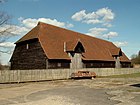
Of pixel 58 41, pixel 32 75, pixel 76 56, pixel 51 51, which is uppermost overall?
pixel 58 41

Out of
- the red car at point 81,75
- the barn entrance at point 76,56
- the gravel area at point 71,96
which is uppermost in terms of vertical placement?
the barn entrance at point 76,56

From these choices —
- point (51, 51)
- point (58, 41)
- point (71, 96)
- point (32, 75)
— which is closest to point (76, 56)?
point (58, 41)

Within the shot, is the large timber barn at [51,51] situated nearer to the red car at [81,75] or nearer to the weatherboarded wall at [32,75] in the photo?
the weatherboarded wall at [32,75]

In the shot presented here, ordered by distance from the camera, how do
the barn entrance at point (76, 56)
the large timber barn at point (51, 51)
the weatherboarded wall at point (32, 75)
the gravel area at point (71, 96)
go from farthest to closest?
the barn entrance at point (76, 56) → the large timber barn at point (51, 51) → the weatherboarded wall at point (32, 75) → the gravel area at point (71, 96)


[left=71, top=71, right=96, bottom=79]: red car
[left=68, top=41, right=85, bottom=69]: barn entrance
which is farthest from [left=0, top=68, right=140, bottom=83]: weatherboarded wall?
[left=68, top=41, right=85, bottom=69]: barn entrance

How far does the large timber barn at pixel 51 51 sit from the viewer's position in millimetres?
40875

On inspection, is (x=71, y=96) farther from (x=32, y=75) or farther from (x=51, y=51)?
(x=51, y=51)

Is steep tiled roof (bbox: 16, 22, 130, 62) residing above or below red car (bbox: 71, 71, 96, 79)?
above

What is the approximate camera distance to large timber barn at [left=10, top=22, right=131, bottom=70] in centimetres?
4088

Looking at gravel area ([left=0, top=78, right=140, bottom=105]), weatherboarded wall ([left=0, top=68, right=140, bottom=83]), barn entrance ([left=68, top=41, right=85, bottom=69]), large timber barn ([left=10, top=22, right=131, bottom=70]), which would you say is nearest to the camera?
gravel area ([left=0, top=78, right=140, bottom=105])

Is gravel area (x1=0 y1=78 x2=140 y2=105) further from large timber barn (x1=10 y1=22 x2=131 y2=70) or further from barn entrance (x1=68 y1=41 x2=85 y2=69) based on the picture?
barn entrance (x1=68 y1=41 x2=85 y2=69)

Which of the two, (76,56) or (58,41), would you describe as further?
(58,41)

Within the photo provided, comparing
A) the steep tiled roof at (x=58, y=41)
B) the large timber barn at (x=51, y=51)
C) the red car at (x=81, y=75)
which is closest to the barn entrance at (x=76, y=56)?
the large timber barn at (x=51, y=51)

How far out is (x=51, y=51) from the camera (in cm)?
4109
